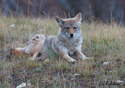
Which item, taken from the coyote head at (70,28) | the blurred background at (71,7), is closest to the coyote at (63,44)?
A: the coyote head at (70,28)

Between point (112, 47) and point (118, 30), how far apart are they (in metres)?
1.52

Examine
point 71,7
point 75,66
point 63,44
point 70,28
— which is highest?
point 71,7

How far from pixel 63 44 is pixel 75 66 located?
1.10m

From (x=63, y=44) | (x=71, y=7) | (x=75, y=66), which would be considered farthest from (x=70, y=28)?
(x=71, y=7)

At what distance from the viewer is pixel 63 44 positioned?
289 inches

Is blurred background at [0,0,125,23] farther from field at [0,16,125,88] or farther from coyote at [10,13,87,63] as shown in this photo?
coyote at [10,13,87,63]

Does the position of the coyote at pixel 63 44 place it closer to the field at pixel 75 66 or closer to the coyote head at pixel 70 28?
the coyote head at pixel 70 28

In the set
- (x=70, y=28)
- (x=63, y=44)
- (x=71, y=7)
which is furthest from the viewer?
(x=71, y=7)

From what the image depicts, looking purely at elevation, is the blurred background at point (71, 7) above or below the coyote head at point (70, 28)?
above

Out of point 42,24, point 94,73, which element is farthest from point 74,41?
point 42,24

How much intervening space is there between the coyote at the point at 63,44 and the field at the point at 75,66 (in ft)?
0.77

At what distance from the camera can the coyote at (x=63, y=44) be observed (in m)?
7.20

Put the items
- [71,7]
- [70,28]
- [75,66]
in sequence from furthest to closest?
[71,7], [70,28], [75,66]

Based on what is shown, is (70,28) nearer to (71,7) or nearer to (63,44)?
(63,44)
